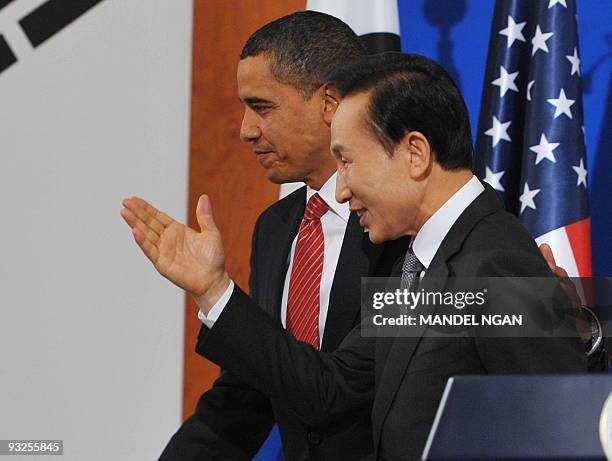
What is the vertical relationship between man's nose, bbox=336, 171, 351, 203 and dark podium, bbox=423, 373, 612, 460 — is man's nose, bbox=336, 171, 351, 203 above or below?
above

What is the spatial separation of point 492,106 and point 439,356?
1.47m

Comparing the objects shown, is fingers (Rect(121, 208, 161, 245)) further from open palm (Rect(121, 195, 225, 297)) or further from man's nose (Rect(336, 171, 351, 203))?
man's nose (Rect(336, 171, 351, 203))

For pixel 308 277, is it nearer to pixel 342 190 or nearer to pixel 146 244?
pixel 342 190

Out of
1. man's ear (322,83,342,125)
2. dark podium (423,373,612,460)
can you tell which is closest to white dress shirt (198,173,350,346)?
man's ear (322,83,342,125)

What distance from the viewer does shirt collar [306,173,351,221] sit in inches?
92.3

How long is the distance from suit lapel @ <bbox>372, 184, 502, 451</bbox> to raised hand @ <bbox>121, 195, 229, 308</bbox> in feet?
1.06

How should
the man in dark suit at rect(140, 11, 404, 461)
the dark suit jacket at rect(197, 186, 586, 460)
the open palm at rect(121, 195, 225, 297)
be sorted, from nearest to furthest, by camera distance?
the dark suit jacket at rect(197, 186, 586, 460) → the open palm at rect(121, 195, 225, 297) → the man in dark suit at rect(140, 11, 404, 461)

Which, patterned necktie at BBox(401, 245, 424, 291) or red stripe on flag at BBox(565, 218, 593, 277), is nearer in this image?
patterned necktie at BBox(401, 245, 424, 291)

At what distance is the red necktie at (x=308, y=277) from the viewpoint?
7.37 ft

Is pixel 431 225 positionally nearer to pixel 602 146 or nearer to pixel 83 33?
pixel 602 146

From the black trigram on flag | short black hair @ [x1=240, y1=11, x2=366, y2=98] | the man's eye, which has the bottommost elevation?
the man's eye

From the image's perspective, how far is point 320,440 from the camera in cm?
210

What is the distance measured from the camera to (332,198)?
7.73ft

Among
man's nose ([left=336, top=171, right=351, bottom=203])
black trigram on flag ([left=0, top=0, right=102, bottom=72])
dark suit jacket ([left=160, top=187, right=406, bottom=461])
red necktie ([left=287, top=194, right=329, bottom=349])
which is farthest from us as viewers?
black trigram on flag ([left=0, top=0, right=102, bottom=72])
